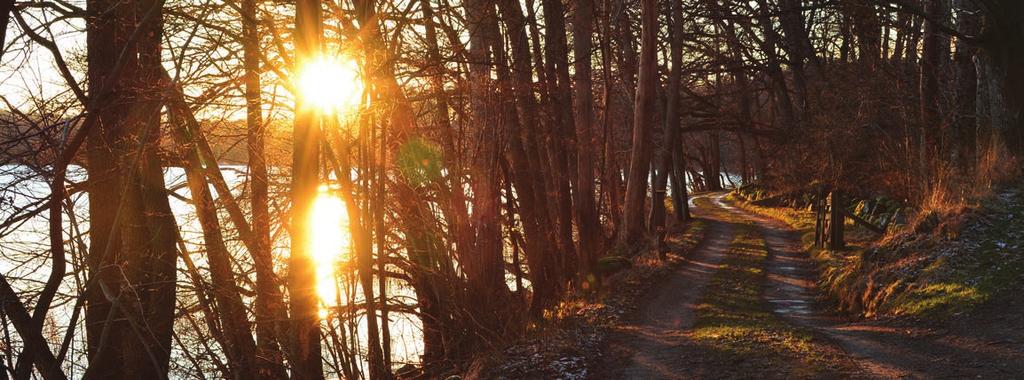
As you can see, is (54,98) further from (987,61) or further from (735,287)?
(987,61)

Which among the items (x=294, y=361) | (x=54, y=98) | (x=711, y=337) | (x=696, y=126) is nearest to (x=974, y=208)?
(x=711, y=337)

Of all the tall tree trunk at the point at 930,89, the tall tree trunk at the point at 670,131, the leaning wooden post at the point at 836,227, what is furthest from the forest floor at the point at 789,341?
the tall tree trunk at the point at 670,131

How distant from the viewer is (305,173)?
6648 millimetres

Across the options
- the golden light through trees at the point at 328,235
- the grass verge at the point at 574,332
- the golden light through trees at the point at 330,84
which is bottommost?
the grass verge at the point at 574,332

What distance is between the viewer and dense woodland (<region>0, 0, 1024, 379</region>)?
24.8 ft

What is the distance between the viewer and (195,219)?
1074cm

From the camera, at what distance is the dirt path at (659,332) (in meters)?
7.69

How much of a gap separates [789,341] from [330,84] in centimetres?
512

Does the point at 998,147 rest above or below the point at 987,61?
below

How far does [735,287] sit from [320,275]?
6887 millimetres

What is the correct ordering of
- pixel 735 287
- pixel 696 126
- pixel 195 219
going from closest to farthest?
pixel 195 219 → pixel 735 287 → pixel 696 126

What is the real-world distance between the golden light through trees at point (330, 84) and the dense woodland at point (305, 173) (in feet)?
0.25

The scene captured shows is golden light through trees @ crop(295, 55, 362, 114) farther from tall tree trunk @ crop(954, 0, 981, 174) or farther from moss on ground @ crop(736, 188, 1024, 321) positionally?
tall tree trunk @ crop(954, 0, 981, 174)

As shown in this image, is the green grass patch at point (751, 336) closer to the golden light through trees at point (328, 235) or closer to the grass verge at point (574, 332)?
the grass verge at point (574, 332)
